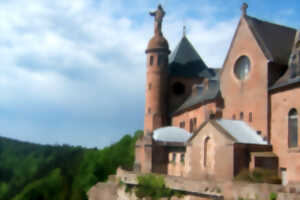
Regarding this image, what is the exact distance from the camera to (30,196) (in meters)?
62.5

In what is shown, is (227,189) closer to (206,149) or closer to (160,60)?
(206,149)

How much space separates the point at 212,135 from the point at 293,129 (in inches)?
248

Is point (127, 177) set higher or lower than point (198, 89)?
lower

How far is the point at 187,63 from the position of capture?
5634 cm

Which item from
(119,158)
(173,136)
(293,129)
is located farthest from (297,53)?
(119,158)

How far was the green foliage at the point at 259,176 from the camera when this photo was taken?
26.1 metres

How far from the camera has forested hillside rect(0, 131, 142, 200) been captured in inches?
2244

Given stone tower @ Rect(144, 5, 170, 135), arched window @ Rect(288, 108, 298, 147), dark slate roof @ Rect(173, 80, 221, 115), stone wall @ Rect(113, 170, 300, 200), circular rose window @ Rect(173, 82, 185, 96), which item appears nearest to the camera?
stone wall @ Rect(113, 170, 300, 200)

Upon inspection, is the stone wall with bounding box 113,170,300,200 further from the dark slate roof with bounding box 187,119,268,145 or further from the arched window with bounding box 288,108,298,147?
the arched window with bounding box 288,108,298,147

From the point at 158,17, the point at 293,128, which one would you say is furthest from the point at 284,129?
the point at 158,17

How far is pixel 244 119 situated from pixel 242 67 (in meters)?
4.91

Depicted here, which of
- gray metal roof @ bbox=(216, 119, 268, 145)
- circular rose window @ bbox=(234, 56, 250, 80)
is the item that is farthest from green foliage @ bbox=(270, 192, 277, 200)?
circular rose window @ bbox=(234, 56, 250, 80)

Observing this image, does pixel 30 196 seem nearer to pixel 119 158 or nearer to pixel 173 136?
pixel 119 158

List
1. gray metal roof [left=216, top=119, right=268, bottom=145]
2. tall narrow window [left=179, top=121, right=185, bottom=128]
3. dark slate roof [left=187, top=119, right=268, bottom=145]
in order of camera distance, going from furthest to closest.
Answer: tall narrow window [left=179, top=121, right=185, bottom=128]
gray metal roof [left=216, top=119, right=268, bottom=145]
dark slate roof [left=187, top=119, right=268, bottom=145]
